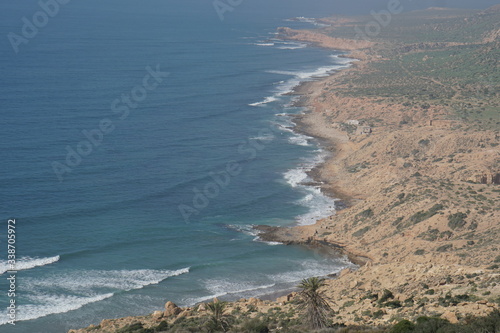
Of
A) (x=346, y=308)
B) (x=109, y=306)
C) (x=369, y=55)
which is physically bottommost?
(x=109, y=306)

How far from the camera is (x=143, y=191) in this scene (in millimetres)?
74500

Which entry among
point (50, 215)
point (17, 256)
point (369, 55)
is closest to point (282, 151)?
point (50, 215)

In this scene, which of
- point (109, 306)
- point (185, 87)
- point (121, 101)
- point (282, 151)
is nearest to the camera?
point (109, 306)

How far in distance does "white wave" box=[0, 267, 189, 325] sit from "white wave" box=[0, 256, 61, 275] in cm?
242

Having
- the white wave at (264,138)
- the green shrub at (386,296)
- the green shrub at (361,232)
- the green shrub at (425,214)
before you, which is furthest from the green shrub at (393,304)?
the white wave at (264,138)

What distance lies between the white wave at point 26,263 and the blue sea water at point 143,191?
172 millimetres

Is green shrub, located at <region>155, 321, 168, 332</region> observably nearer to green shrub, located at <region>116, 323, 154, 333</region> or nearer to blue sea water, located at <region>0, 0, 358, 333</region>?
green shrub, located at <region>116, 323, 154, 333</region>

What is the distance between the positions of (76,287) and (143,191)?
24172mm

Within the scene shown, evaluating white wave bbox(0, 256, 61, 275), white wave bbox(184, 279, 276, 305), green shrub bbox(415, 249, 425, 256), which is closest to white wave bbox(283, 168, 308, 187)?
green shrub bbox(415, 249, 425, 256)

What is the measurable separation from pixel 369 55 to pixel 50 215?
135 meters

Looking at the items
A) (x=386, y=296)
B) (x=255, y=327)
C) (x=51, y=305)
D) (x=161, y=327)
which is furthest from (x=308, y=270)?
(x=51, y=305)

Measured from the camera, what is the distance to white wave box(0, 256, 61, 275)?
53.9 metres

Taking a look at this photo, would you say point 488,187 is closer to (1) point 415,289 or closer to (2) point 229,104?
(1) point 415,289

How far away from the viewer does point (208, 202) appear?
73.2m
